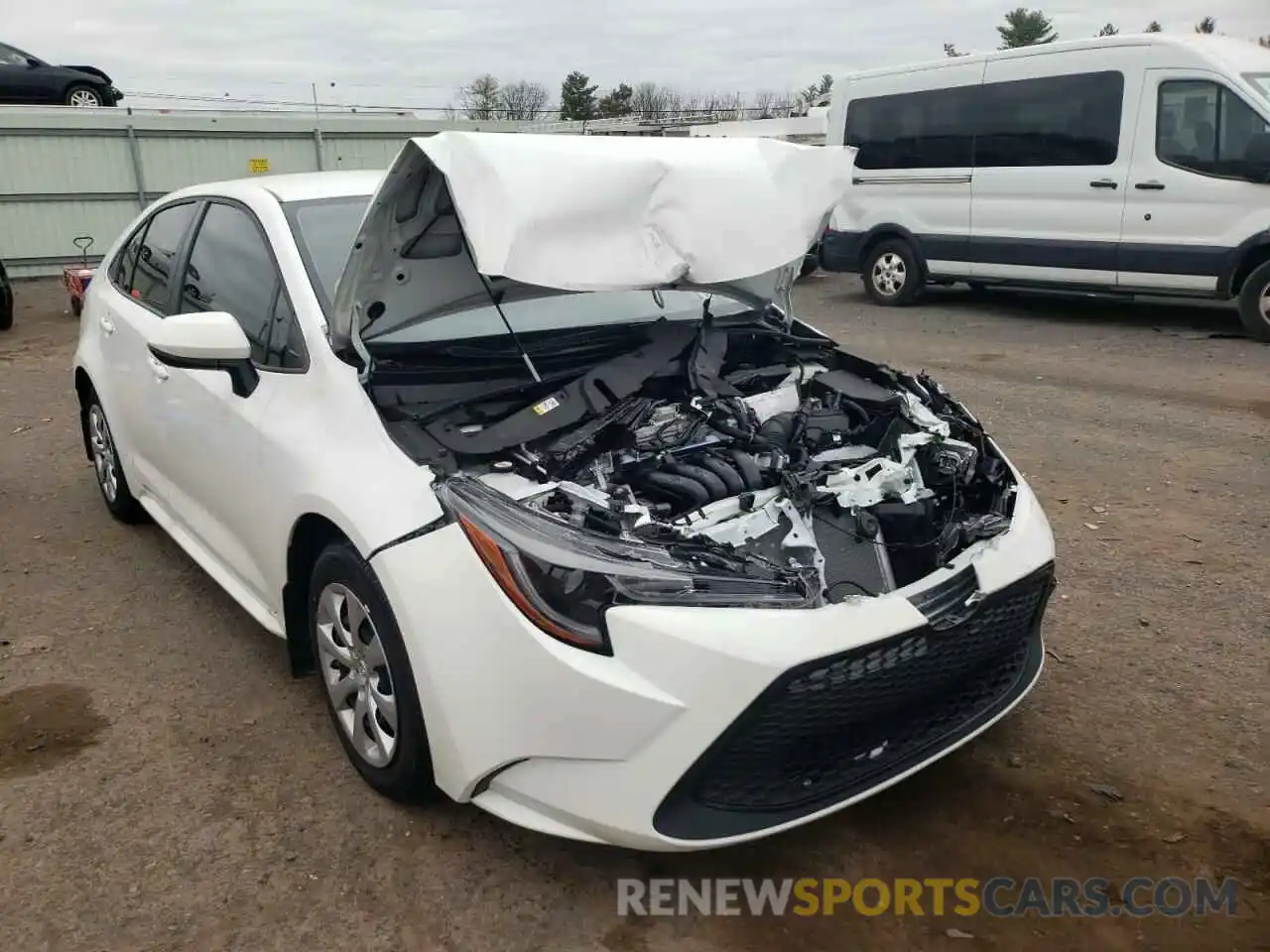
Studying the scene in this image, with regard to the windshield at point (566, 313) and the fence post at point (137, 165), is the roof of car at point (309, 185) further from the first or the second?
the fence post at point (137, 165)

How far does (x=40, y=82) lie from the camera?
675 inches

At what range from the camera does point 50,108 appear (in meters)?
15.3

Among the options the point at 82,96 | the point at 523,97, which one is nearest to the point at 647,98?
the point at 523,97

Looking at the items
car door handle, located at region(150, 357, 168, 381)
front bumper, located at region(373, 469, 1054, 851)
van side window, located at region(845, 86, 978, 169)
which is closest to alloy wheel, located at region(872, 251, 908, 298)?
van side window, located at region(845, 86, 978, 169)

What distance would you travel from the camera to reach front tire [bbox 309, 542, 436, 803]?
8.38 feet

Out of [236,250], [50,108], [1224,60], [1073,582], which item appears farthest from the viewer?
[50,108]

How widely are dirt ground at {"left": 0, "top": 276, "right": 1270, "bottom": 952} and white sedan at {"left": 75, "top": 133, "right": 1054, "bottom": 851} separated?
261mm

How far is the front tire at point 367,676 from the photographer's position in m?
2.55

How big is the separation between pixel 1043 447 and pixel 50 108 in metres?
15.4

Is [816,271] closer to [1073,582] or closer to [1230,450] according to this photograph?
[1230,450]

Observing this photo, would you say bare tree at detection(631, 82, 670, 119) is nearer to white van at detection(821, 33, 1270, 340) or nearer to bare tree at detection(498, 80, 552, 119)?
bare tree at detection(498, 80, 552, 119)

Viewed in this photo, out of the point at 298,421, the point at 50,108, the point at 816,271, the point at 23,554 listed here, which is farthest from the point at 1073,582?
the point at 50,108

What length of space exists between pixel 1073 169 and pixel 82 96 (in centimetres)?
1620

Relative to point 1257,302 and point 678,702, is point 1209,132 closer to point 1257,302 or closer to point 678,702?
point 1257,302
